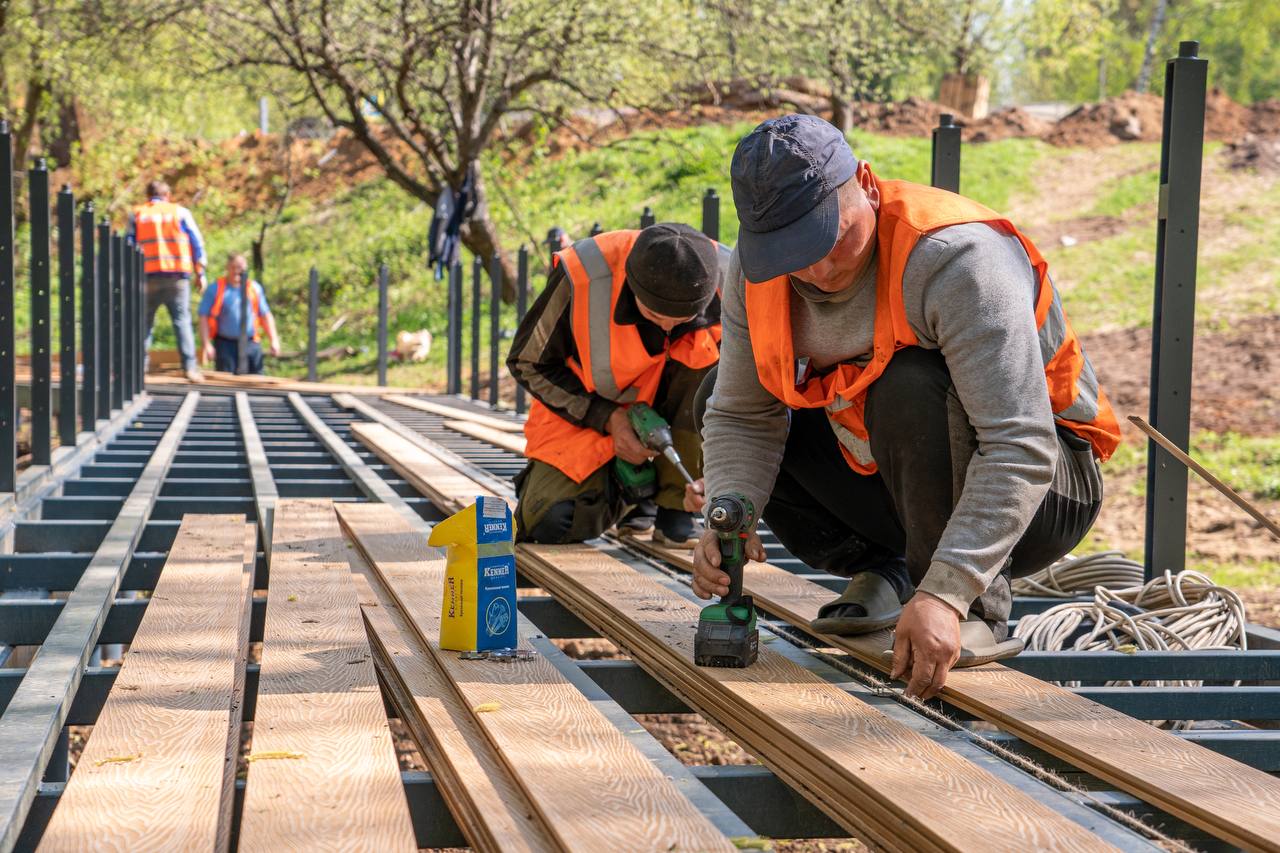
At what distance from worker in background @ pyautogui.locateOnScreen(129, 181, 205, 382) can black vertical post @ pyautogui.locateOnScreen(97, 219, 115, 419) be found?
157 inches

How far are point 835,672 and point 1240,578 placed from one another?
15.6ft

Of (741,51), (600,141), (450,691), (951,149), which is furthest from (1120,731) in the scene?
(600,141)

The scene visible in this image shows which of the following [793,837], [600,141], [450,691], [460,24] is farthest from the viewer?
[600,141]

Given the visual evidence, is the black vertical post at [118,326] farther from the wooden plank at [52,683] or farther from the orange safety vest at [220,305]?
the wooden plank at [52,683]

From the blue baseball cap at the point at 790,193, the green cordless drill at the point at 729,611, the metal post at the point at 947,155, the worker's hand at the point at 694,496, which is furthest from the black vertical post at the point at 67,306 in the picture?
the blue baseball cap at the point at 790,193

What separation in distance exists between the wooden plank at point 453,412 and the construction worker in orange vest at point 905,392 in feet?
14.7

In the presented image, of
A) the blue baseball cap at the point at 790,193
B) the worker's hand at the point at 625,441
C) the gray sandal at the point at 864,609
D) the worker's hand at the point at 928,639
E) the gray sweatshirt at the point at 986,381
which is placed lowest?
the gray sandal at the point at 864,609

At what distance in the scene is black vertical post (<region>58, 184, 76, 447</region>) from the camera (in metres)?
5.59

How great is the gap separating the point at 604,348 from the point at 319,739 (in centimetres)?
203

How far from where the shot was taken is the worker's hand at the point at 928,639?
2.10m

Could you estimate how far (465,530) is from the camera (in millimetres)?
2547

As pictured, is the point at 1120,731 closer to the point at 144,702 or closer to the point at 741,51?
the point at 144,702

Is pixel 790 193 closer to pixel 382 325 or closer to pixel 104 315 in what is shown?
pixel 104 315

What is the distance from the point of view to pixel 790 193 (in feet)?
6.93
